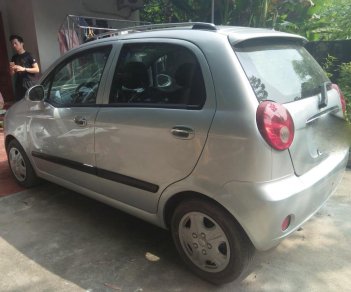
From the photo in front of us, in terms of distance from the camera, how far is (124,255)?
10.3ft

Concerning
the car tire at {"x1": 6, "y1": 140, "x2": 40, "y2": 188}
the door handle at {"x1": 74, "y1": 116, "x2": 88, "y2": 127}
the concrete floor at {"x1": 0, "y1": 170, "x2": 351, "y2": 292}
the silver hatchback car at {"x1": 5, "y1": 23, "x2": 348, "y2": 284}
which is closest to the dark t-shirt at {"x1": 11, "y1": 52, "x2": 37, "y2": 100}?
the car tire at {"x1": 6, "y1": 140, "x2": 40, "y2": 188}

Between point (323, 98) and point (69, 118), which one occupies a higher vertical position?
point (323, 98)

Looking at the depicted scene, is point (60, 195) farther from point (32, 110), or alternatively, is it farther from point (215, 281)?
point (215, 281)

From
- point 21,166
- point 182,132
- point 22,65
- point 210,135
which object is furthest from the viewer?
point 22,65

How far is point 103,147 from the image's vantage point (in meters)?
3.19

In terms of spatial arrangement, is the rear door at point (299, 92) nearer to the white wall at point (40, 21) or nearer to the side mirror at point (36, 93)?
the side mirror at point (36, 93)

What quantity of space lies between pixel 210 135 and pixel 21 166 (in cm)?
296

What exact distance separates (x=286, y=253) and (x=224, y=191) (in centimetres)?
107

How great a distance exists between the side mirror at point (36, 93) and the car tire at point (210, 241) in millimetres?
2057

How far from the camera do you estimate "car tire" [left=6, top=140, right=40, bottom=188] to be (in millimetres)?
4408

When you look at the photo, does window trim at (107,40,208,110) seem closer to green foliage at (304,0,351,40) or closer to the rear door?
the rear door

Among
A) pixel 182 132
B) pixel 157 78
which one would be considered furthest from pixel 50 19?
pixel 182 132

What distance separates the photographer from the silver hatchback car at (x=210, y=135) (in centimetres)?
235

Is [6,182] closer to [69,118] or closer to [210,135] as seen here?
[69,118]
